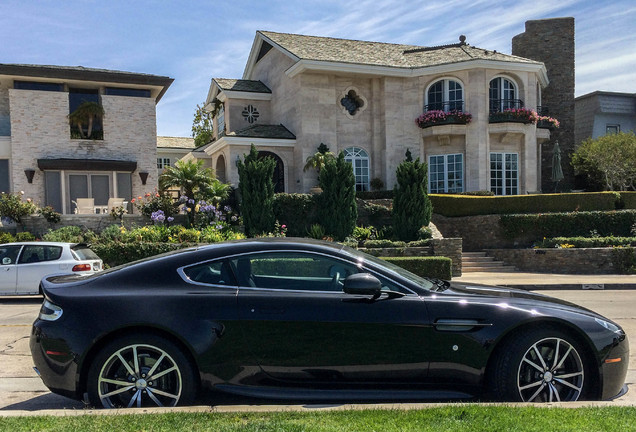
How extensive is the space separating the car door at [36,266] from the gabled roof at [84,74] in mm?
16343

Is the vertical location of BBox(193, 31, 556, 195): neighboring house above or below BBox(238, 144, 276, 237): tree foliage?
above

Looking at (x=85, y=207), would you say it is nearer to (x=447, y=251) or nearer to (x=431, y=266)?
(x=431, y=266)

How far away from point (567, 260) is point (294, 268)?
55.7 feet

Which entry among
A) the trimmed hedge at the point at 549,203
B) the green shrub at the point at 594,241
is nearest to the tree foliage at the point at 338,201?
the trimmed hedge at the point at 549,203

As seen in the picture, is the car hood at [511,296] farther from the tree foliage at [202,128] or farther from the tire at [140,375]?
the tree foliage at [202,128]

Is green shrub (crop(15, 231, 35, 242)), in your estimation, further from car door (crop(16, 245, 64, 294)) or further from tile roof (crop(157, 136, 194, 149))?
tile roof (crop(157, 136, 194, 149))

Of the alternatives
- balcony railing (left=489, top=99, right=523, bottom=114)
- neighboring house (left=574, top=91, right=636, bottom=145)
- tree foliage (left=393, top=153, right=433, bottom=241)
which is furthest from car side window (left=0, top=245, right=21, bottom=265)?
neighboring house (left=574, top=91, right=636, bottom=145)

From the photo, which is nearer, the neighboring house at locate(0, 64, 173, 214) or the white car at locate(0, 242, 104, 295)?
the white car at locate(0, 242, 104, 295)

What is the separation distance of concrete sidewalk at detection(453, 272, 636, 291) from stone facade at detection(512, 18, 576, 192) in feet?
62.4

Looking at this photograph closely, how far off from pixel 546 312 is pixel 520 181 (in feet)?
84.2

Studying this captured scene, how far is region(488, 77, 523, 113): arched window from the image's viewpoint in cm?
2795

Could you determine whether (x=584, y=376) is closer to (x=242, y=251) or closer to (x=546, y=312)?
(x=546, y=312)

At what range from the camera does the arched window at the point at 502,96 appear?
91.7 ft

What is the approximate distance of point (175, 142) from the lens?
41156mm
